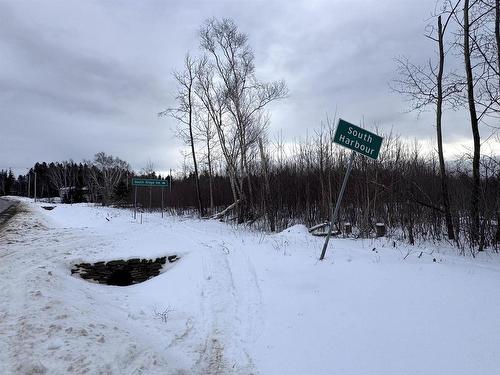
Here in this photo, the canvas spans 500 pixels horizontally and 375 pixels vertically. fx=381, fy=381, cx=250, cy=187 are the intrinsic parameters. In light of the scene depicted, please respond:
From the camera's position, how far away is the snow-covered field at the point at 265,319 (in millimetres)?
4141

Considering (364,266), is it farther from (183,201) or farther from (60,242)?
(183,201)

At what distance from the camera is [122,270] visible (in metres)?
9.80

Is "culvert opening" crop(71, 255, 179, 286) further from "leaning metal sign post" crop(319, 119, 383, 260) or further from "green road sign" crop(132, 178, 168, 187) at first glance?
"green road sign" crop(132, 178, 168, 187)

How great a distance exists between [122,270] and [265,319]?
5.37m

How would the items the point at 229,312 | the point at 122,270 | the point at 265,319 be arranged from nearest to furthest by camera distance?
the point at 265,319 < the point at 229,312 < the point at 122,270

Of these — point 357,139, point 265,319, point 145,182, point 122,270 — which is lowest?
point 265,319

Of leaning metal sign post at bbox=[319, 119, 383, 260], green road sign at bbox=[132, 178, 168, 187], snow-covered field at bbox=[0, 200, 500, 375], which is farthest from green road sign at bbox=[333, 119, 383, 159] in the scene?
green road sign at bbox=[132, 178, 168, 187]

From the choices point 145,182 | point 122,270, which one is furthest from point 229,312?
point 145,182

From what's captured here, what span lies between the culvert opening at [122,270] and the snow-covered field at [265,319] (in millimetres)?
640

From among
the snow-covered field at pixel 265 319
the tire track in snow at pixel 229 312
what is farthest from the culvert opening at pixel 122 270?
the tire track in snow at pixel 229 312

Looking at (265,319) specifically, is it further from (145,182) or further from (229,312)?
(145,182)

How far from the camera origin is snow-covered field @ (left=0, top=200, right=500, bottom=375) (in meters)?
4.14

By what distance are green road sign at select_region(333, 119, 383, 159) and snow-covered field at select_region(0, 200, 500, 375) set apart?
2.33 metres

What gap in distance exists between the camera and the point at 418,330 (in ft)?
15.6
